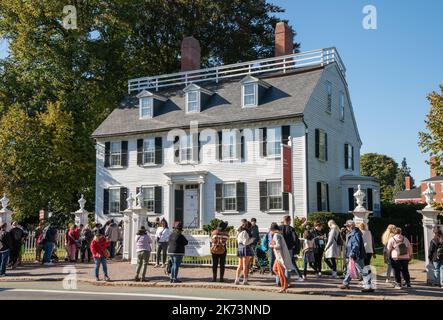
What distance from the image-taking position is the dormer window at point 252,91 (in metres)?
29.0

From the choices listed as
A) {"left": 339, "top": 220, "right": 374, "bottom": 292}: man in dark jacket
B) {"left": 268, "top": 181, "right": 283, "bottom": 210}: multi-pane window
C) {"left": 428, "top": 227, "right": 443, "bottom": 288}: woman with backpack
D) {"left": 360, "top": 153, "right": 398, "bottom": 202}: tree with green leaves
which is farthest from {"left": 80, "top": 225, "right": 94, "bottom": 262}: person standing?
{"left": 360, "top": 153, "right": 398, "bottom": 202}: tree with green leaves

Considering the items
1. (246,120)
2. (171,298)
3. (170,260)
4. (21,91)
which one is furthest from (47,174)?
(171,298)

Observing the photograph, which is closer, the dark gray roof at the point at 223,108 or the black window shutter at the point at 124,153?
the dark gray roof at the point at 223,108

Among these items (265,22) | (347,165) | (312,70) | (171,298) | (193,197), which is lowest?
(171,298)

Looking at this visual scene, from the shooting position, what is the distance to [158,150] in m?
31.0

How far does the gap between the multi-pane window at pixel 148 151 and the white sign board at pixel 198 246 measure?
42.6ft

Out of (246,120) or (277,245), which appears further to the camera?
(246,120)

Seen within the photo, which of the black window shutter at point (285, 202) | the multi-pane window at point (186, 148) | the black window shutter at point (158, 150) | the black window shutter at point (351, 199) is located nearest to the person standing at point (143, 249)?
the black window shutter at point (285, 202)

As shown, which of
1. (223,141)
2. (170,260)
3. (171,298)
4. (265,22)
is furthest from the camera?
(265,22)

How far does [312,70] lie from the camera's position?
29547 millimetres

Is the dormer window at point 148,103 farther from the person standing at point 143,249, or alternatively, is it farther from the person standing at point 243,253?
the person standing at point 243,253

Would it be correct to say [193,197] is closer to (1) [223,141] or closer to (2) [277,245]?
(1) [223,141]

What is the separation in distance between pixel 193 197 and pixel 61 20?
55.4 ft

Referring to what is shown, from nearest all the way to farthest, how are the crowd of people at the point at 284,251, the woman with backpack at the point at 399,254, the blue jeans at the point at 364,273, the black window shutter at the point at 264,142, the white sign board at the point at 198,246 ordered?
the blue jeans at the point at 364,273
the crowd of people at the point at 284,251
the woman with backpack at the point at 399,254
the white sign board at the point at 198,246
the black window shutter at the point at 264,142
